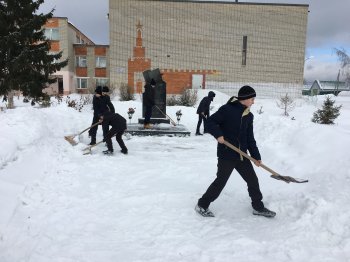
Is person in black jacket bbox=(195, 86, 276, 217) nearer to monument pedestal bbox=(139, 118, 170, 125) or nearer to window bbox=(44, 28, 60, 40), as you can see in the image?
monument pedestal bbox=(139, 118, 170, 125)

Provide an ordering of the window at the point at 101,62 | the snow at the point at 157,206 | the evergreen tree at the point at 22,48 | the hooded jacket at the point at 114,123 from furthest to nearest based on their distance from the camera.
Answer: the window at the point at 101,62 → the evergreen tree at the point at 22,48 → the hooded jacket at the point at 114,123 → the snow at the point at 157,206

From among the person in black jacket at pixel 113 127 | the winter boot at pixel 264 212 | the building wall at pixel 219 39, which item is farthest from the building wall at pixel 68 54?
the winter boot at pixel 264 212

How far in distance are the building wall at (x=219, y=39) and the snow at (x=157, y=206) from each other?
83.8 ft

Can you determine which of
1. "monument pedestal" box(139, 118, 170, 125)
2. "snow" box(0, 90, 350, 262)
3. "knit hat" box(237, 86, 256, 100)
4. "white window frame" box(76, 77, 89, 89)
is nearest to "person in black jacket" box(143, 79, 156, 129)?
"monument pedestal" box(139, 118, 170, 125)

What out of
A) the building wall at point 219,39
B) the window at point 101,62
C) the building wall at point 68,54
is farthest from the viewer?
the window at point 101,62

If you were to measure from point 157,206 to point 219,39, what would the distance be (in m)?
30.2

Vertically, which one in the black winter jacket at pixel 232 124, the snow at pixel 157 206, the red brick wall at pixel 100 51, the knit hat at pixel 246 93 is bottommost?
the snow at pixel 157 206

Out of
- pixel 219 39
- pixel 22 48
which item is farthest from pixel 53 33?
pixel 22 48

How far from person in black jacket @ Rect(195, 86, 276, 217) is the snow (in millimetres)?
306

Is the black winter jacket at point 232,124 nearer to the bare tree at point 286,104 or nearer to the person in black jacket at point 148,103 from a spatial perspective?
the person in black jacket at point 148,103

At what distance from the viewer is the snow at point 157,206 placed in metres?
3.23

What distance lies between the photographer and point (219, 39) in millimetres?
32688

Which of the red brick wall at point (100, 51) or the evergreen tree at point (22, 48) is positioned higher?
the red brick wall at point (100, 51)

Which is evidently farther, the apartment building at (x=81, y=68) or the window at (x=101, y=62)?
the window at (x=101, y=62)
